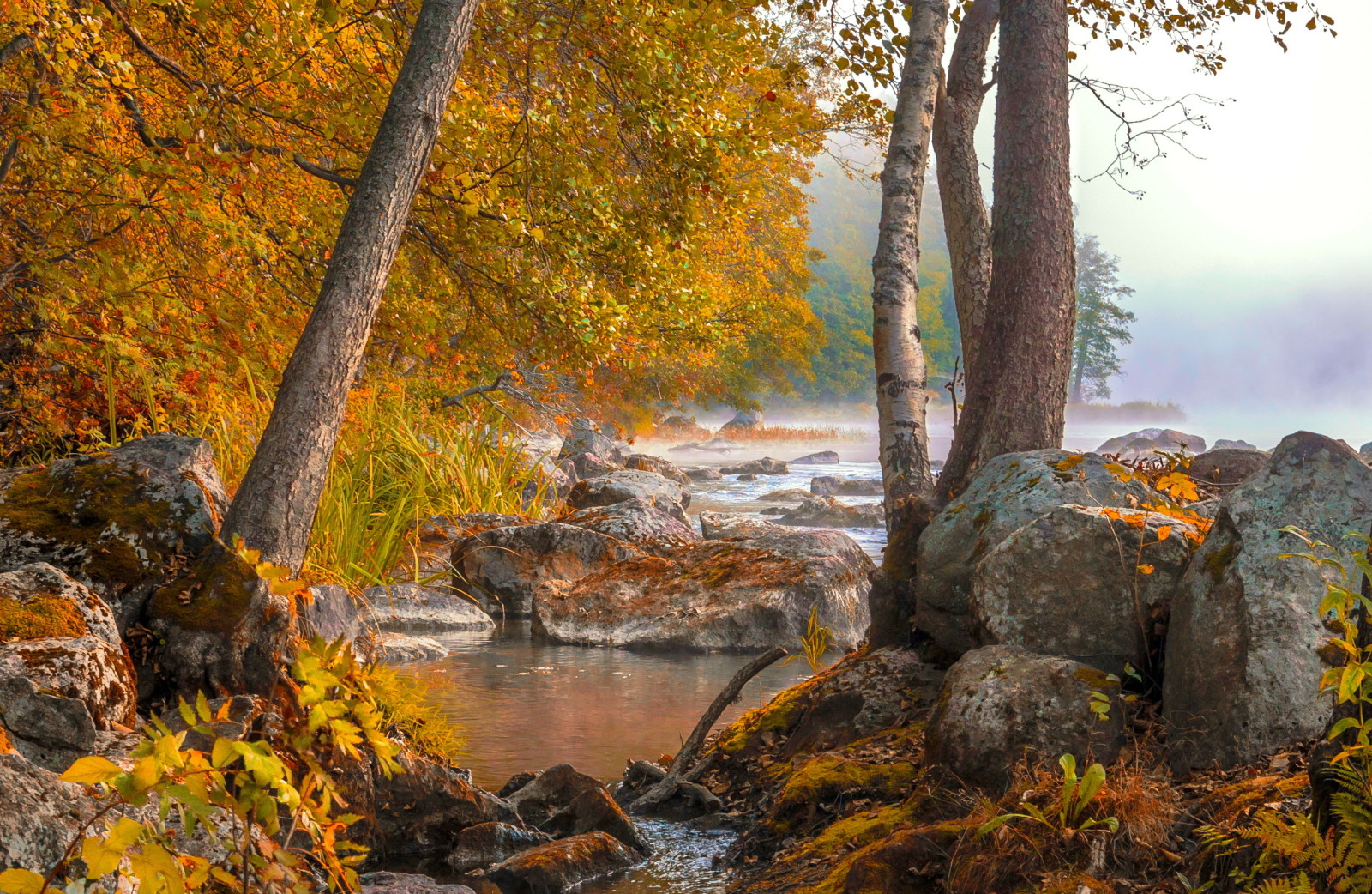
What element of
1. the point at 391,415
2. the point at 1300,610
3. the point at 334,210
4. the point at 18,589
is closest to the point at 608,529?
the point at 391,415

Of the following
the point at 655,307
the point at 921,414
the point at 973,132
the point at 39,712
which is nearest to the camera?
the point at 39,712

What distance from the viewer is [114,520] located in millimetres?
5059

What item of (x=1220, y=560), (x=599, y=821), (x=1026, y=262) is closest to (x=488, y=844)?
(x=599, y=821)

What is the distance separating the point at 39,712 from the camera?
137 inches

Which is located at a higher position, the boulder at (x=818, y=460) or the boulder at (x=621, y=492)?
the boulder at (x=818, y=460)

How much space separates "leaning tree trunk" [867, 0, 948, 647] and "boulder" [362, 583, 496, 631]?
4458 millimetres

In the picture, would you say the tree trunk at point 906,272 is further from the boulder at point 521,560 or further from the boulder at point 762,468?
the boulder at point 762,468

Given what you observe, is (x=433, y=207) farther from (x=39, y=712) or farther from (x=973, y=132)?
(x=973, y=132)

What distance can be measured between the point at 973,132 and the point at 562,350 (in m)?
5.28

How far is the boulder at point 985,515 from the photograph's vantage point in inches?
213

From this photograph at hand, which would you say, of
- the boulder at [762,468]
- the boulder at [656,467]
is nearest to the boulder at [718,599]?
the boulder at [656,467]

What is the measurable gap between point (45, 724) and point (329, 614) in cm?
292

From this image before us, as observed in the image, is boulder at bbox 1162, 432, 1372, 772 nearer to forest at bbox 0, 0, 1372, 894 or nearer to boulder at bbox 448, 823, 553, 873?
forest at bbox 0, 0, 1372, 894

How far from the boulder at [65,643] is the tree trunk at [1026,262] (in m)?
4.88
